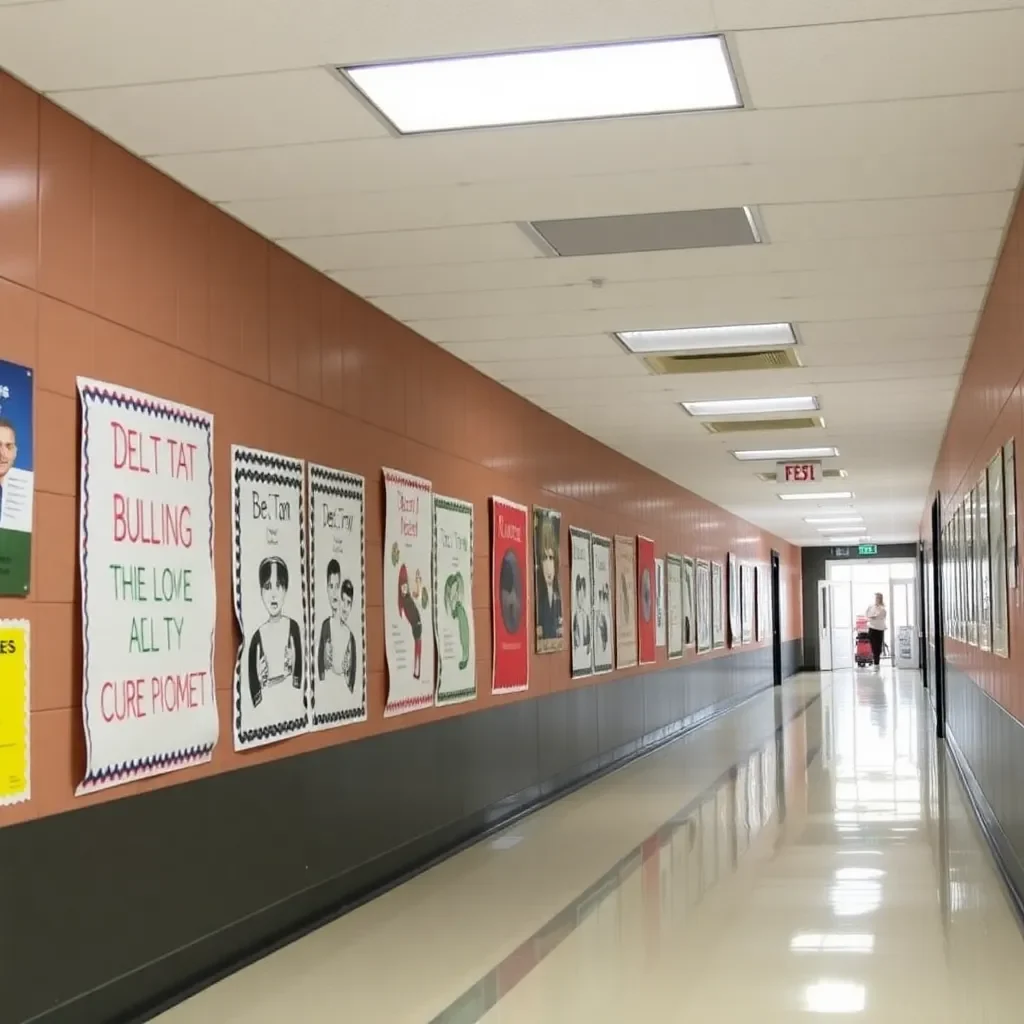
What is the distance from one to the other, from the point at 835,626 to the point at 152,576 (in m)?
31.4

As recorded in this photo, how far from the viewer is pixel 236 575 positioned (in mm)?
5590

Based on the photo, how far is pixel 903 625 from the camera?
118 feet

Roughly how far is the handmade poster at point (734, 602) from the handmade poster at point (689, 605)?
342cm

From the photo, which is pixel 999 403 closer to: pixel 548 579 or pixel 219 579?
pixel 219 579

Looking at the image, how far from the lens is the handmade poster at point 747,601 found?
23.0m

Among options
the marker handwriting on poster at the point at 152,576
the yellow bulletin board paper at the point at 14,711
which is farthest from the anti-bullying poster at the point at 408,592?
the yellow bulletin board paper at the point at 14,711

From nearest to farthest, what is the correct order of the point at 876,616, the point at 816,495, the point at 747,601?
the point at 816,495 → the point at 747,601 → the point at 876,616

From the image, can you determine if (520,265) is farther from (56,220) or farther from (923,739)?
(923,739)

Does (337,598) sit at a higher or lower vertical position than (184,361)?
lower

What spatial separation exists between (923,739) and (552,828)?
7.38m

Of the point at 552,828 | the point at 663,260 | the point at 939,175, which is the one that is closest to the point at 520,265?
the point at 663,260

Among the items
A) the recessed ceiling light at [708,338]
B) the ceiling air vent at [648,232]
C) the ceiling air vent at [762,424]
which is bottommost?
the ceiling air vent at [762,424]

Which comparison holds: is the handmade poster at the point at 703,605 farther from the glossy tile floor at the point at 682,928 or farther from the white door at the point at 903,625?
the white door at the point at 903,625

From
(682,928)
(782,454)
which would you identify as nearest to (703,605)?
(782,454)
